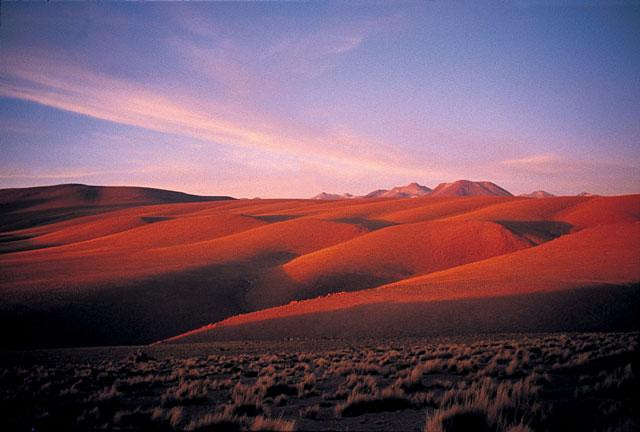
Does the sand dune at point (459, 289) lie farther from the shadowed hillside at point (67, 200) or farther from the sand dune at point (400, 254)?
the shadowed hillside at point (67, 200)

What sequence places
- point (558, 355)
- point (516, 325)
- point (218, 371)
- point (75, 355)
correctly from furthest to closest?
point (516, 325), point (75, 355), point (218, 371), point (558, 355)

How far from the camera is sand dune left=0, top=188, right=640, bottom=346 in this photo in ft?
77.7

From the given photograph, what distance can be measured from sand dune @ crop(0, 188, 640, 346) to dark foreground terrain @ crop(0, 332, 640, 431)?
12428 millimetres

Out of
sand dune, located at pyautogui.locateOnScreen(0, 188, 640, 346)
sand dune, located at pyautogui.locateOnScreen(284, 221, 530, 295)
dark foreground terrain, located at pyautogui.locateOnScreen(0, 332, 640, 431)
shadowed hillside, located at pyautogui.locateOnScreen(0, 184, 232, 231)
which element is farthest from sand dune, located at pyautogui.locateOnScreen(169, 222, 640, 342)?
shadowed hillside, located at pyautogui.locateOnScreen(0, 184, 232, 231)

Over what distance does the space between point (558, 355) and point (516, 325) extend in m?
9.42

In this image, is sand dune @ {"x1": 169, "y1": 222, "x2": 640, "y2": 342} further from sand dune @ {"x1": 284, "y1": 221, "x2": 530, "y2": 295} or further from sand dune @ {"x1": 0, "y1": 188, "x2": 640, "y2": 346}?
sand dune @ {"x1": 284, "y1": 221, "x2": 530, "y2": 295}

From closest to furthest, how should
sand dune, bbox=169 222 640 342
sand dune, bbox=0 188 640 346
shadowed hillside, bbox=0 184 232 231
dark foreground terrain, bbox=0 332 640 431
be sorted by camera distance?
dark foreground terrain, bbox=0 332 640 431, sand dune, bbox=169 222 640 342, sand dune, bbox=0 188 640 346, shadowed hillside, bbox=0 184 232 231

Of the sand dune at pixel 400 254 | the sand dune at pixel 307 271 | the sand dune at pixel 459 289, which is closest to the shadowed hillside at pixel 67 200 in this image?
the sand dune at pixel 307 271

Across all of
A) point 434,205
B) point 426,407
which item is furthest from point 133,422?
point 434,205

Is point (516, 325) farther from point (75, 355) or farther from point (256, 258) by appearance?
point (256, 258)

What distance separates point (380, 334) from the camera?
750 inches

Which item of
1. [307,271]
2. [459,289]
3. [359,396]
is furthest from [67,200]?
[359,396]

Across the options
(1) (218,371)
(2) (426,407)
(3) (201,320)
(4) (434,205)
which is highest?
(4) (434,205)

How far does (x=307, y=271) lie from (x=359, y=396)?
30.5 m
